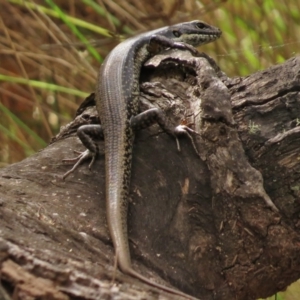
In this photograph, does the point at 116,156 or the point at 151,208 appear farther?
the point at 116,156

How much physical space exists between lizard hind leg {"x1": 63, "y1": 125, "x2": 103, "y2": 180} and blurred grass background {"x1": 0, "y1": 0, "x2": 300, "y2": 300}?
0.80 meters

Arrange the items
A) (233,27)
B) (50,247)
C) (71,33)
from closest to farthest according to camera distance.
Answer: (50,247)
(233,27)
(71,33)

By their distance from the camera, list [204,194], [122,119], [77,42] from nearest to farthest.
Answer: [204,194], [122,119], [77,42]

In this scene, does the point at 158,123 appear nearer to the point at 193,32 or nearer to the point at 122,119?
the point at 122,119

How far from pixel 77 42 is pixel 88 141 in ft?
→ 3.94

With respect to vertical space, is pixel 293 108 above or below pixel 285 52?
below

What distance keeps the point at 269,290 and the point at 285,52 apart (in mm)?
1342

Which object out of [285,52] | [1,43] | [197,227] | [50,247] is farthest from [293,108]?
[1,43]

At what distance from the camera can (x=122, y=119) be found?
2588 mm

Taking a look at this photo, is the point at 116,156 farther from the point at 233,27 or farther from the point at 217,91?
the point at 233,27

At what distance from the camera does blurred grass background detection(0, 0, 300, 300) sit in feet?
10.3

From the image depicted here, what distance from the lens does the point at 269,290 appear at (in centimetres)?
227

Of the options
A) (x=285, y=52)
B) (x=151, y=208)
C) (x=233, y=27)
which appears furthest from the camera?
(x=233, y=27)

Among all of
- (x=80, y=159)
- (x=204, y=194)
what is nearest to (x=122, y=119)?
(x=80, y=159)
